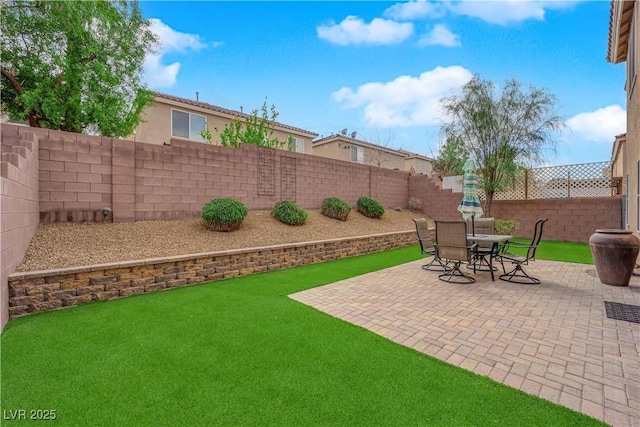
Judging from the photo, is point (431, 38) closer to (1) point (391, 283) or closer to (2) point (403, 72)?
(2) point (403, 72)

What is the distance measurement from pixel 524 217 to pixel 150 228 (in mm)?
14132

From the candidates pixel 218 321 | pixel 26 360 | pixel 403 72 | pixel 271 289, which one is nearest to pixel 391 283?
pixel 271 289

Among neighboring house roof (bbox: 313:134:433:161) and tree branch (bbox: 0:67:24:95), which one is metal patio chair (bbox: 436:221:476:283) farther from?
neighboring house roof (bbox: 313:134:433:161)

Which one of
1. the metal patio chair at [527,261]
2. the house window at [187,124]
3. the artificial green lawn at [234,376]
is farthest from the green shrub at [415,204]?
the artificial green lawn at [234,376]

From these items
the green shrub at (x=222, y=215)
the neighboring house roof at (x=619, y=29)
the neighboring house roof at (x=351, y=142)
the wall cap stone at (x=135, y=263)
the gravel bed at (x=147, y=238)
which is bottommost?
the wall cap stone at (x=135, y=263)

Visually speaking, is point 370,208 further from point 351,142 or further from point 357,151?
point 357,151

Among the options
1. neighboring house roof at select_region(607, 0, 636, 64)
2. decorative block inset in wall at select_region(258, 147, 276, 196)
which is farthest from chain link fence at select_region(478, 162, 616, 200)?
decorative block inset in wall at select_region(258, 147, 276, 196)

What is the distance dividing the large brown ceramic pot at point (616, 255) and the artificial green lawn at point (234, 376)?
188 inches

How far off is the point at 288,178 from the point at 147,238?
5.15 m

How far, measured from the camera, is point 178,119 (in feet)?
48.6

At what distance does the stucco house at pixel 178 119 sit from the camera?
14.2 meters

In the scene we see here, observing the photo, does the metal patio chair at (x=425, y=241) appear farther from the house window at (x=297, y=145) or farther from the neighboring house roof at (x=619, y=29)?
the house window at (x=297, y=145)

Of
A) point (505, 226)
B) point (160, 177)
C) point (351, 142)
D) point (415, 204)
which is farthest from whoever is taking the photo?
point (351, 142)

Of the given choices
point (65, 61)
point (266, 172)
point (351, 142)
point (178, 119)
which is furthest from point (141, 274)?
point (351, 142)
